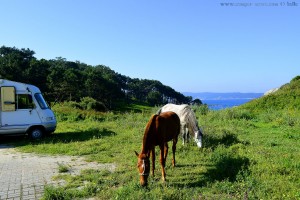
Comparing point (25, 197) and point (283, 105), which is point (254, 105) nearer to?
point (283, 105)

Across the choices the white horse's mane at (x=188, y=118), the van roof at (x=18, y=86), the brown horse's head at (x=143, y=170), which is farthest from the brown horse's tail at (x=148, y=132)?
the van roof at (x=18, y=86)

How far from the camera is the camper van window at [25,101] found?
50.5ft

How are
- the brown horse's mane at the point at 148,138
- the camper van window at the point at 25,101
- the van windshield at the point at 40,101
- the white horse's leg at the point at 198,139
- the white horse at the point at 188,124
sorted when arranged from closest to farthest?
the brown horse's mane at the point at 148,138, the white horse's leg at the point at 198,139, the white horse at the point at 188,124, the camper van window at the point at 25,101, the van windshield at the point at 40,101

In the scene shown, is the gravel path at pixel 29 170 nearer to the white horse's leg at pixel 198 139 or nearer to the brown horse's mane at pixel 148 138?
the brown horse's mane at pixel 148 138

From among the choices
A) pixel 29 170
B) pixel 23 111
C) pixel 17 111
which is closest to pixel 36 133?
pixel 23 111

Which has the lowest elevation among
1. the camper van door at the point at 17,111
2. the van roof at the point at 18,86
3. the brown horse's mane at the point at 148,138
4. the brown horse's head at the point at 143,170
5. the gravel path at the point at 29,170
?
the gravel path at the point at 29,170

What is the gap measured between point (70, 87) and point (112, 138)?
5610 cm

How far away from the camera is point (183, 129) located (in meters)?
12.6

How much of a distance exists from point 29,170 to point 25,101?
6.55m

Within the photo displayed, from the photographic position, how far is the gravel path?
7.72m

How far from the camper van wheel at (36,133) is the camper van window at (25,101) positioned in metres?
1.19

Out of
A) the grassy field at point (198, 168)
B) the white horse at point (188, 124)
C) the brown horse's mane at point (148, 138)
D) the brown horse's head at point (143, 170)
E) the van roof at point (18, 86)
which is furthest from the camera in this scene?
the van roof at point (18, 86)

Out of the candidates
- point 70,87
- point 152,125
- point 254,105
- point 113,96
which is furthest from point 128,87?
point 152,125

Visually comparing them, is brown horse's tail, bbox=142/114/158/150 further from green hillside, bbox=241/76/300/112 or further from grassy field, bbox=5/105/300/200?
green hillside, bbox=241/76/300/112
